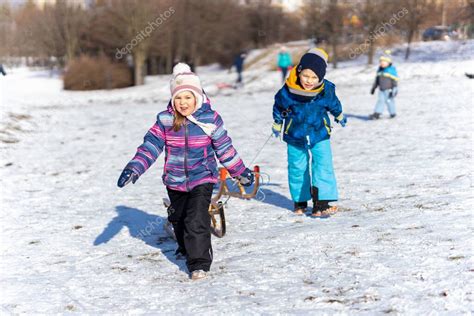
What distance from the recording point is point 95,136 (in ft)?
48.9

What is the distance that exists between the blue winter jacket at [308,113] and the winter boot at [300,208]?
697 mm

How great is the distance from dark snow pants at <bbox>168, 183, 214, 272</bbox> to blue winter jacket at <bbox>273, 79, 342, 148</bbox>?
1.64 m

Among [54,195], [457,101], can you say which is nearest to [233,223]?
[54,195]

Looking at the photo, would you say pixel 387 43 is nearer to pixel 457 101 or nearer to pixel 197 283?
pixel 457 101

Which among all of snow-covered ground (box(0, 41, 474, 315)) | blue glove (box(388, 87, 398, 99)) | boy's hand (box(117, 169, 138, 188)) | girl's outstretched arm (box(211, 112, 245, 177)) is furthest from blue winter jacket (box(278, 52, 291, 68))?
boy's hand (box(117, 169, 138, 188))

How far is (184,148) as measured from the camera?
470cm

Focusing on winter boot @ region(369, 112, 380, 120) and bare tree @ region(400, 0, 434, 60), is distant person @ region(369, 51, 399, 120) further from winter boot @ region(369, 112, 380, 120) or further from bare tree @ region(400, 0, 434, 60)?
bare tree @ region(400, 0, 434, 60)

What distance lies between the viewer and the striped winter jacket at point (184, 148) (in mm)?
4691

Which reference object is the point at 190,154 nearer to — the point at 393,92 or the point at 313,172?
the point at 313,172

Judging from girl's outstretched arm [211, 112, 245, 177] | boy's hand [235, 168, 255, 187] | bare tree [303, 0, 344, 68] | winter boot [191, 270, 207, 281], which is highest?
bare tree [303, 0, 344, 68]

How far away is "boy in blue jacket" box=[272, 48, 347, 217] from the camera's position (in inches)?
235

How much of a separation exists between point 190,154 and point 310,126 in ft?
5.90

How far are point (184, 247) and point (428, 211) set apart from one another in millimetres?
2458

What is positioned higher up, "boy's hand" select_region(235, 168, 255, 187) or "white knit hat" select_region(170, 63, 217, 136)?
"white knit hat" select_region(170, 63, 217, 136)
